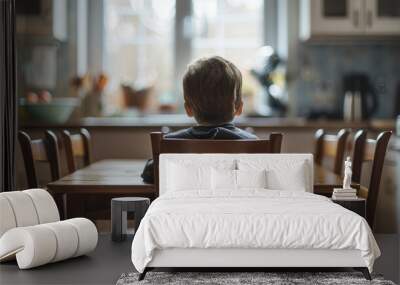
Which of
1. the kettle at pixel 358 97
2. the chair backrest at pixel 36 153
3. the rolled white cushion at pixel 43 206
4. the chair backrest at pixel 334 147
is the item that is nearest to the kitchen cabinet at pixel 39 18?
the chair backrest at pixel 36 153

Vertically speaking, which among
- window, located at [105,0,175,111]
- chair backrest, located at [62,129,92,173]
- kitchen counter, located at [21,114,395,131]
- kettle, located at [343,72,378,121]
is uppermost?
window, located at [105,0,175,111]

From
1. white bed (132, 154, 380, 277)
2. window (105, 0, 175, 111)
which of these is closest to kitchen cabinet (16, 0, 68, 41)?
window (105, 0, 175, 111)

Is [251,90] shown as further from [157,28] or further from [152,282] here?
[152,282]

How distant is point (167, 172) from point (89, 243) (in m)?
0.49

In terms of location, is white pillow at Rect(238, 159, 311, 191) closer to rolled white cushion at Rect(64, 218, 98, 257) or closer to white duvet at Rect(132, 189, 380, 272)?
white duvet at Rect(132, 189, 380, 272)

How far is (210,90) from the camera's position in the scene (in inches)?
143

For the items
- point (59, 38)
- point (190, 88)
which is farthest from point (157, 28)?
point (190, 88)

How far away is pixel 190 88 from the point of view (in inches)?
143

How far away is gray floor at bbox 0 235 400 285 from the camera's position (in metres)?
3.12

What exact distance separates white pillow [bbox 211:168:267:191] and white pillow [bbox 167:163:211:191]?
0.14 ft

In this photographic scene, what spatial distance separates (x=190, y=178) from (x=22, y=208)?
0.78m

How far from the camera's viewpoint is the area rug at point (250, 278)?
3.02m

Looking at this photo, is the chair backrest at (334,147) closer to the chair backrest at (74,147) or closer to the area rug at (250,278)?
the area rug at (250,278)

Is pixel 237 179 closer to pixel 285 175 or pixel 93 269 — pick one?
pixel 285 175
